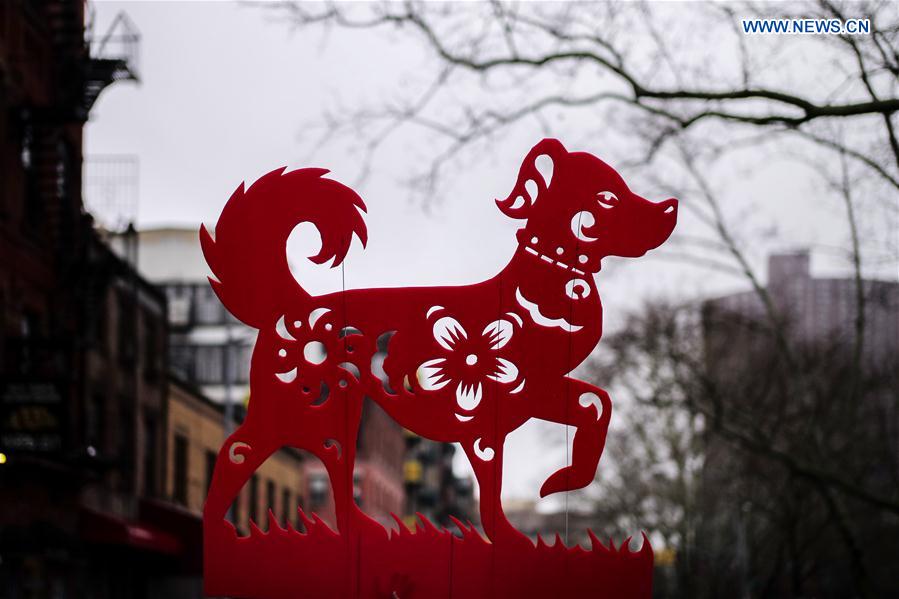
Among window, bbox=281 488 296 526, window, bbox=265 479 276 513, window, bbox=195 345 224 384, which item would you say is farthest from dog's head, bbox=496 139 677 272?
window, bbox=195 345 224 384

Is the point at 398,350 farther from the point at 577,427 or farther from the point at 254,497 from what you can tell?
the point at 254,497

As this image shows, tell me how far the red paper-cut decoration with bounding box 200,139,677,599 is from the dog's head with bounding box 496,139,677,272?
0.03 ft

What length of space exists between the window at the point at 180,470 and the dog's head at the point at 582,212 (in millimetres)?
30308

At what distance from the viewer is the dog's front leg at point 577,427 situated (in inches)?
438

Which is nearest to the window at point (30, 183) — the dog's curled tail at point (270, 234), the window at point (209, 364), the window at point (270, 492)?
the dog's curled tail at point (270, 234)

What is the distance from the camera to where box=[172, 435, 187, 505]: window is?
4054 cm

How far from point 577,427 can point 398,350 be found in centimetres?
145

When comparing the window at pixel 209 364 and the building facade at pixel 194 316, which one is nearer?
the building facade at pixel 194 316

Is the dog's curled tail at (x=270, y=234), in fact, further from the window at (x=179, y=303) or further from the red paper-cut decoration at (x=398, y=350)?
the window at (x=179, y=303)

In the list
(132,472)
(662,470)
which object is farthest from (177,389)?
(662,470)

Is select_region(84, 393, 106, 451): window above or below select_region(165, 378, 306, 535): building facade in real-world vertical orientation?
above

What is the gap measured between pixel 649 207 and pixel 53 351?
18.1 m

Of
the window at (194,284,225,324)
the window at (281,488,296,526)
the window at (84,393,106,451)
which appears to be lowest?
the window at (281,488,296,526)

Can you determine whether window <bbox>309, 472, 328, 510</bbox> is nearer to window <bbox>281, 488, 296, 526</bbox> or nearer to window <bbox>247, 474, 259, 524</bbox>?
window <bbox>281, 488, 296, 526</bbox>
